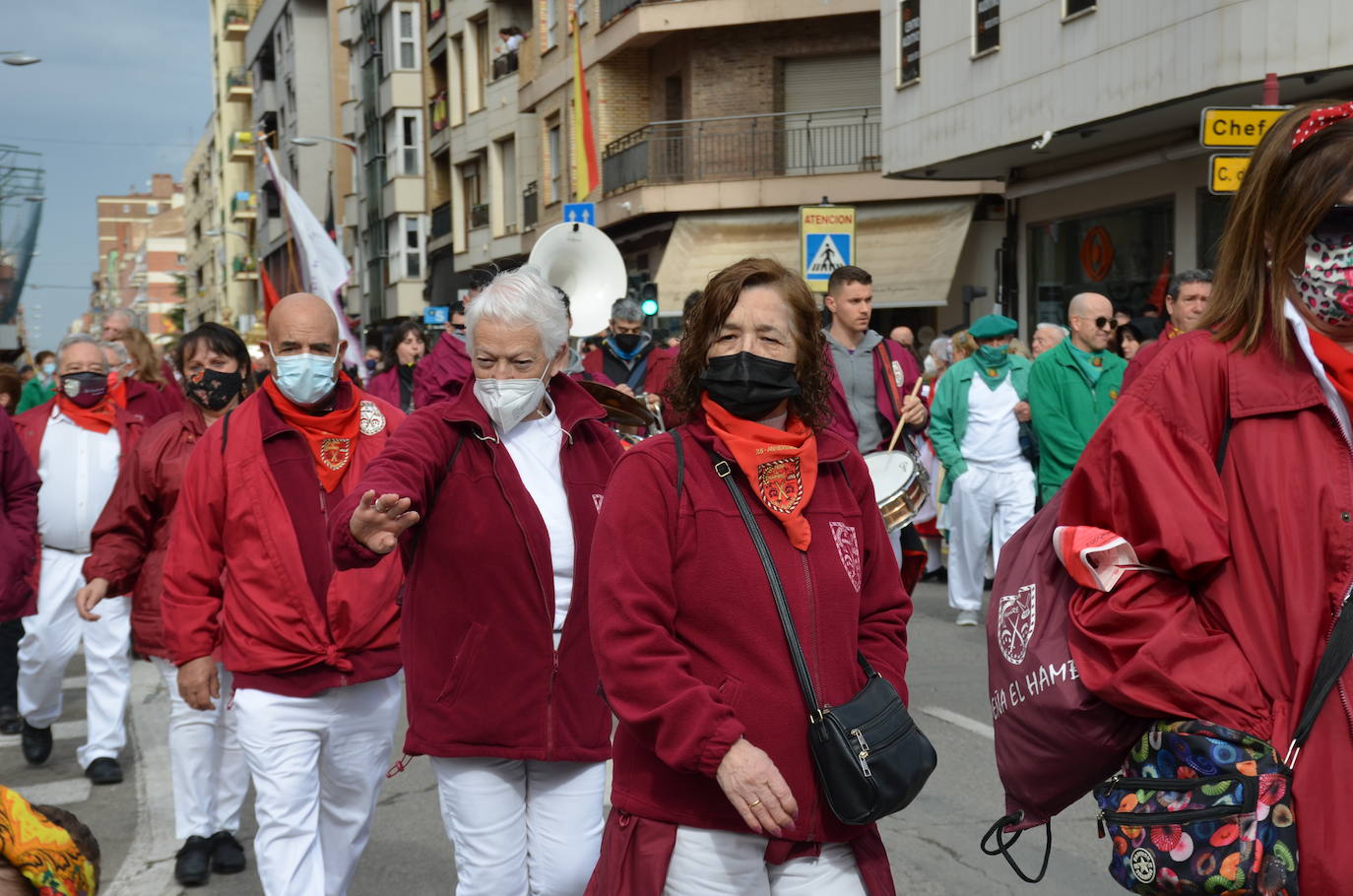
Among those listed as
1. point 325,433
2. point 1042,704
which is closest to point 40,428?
point 325,433

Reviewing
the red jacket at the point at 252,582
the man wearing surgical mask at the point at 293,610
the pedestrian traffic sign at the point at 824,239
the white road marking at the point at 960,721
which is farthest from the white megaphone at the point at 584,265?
the red jacket at the point at 252,582


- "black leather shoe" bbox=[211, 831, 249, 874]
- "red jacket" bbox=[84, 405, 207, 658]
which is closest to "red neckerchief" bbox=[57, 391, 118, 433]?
"red jacket" bbox=[84, 405, 207, 658]

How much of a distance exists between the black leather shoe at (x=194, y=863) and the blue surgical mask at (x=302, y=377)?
2053 mm

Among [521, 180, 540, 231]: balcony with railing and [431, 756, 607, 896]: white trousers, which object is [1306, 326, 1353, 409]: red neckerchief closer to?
[431, 756, 607, 896]: white trousers

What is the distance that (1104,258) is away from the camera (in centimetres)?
2042

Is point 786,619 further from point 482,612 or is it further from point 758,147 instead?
point 758,147

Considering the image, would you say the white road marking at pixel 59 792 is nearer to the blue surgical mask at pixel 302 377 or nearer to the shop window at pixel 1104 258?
the blue surgical mask at pixel 302 377

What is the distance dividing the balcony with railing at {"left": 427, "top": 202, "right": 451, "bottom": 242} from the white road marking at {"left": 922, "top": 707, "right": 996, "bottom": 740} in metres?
39.4

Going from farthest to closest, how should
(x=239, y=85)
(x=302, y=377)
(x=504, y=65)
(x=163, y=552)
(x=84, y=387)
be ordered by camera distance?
1. (x=239, y=85)
2. (x=504, y=65)
3. (x=84, y=387)
4. (x=163, y=552)
5. (x=302, y=377)

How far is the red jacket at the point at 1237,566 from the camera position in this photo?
2.28 m

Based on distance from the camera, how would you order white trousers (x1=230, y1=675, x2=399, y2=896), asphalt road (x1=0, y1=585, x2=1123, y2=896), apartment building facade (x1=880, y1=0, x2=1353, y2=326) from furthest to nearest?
apartment building facade (x1=880, y1=0, x2=1353, y2=326) < asphalt road (x1=0, y1=585, x2=1123, y2=896) < white trousers (x1=230, y1=675, x2=399, y2=896)

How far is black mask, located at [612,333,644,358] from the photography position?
12.5 metres

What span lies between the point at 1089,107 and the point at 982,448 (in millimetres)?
8172

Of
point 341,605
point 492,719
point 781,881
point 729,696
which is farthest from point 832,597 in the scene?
point 341,605
